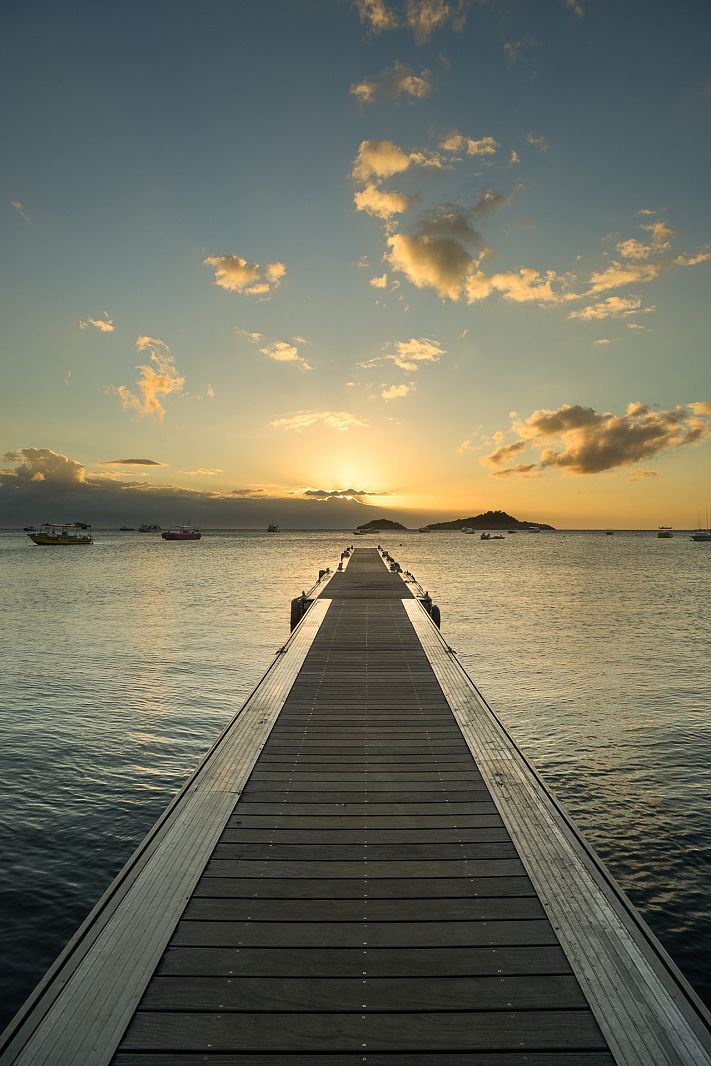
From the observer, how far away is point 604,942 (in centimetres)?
410

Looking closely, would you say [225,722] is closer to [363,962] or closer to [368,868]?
[368,868]

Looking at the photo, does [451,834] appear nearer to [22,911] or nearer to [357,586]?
Answer: [22,911]

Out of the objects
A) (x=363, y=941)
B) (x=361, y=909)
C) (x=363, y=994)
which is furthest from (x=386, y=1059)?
(x=361, y=909)

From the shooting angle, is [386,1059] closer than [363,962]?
Yes

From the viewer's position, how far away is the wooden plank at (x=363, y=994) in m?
3.55

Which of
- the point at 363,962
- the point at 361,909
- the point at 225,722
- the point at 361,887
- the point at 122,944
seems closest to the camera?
the point at 363,962

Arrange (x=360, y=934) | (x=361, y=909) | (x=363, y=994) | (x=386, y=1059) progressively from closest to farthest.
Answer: (x=386, y=1059) < (x=363, y=994) < (x=360, y=934) < (x=361, y=909)

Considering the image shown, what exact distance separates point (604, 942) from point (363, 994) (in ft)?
5.77

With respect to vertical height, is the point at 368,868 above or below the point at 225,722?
above

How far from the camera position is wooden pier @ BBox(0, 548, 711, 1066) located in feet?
10.9

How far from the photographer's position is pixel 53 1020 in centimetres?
347

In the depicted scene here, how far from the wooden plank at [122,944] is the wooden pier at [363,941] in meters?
0.01

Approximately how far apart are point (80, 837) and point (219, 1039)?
6263 millimetres

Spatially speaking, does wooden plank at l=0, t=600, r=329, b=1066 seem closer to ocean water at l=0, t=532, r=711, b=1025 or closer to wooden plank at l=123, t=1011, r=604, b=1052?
wooden plank at l=123, t=1011, r=604, b=1052
